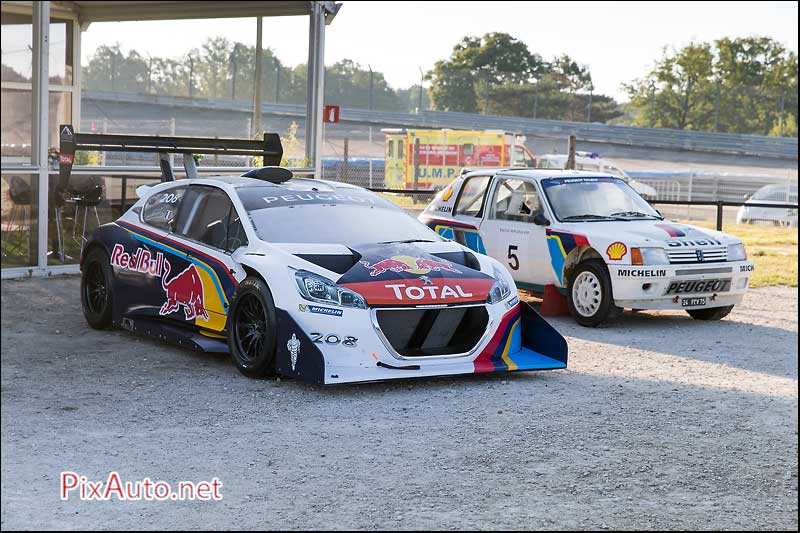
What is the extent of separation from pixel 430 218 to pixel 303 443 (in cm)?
685

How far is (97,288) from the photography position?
9.24 meters

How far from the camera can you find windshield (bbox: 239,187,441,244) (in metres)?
7.92

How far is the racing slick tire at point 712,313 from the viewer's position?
36.9 feet

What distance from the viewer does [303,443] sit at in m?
5.89

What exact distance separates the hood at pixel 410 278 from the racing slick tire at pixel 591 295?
2.92 metres

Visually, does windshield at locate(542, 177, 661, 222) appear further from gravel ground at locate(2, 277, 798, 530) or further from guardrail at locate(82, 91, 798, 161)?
guardrail at locate(82, 91, 798, 161)

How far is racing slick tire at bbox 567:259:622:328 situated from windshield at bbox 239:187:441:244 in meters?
2.59

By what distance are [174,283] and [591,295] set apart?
4297 mm

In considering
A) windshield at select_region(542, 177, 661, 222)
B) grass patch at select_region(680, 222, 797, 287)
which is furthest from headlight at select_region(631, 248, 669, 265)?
grass patch at select_region(680, 222, 797, 287)

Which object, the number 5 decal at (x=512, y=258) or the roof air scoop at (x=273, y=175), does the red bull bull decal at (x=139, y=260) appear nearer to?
the roof air scoop at (x=273, y=175)

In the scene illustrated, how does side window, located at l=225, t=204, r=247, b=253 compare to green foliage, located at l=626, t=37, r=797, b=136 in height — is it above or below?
below

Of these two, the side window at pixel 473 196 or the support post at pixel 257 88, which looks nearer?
the side window at pixel 473 196

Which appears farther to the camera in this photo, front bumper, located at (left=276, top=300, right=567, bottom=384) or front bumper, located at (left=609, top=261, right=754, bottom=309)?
front bumper, located at (left=609, top=261, right=754, bottom=309)

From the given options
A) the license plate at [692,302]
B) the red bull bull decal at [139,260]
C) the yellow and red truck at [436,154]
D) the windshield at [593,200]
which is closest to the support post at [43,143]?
the red bull bull decal at [139,260]
